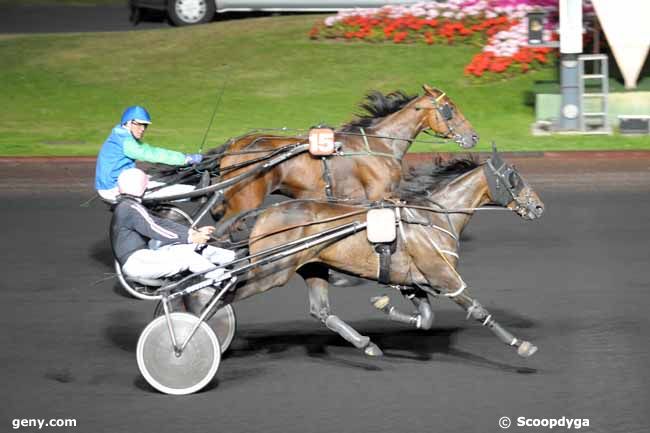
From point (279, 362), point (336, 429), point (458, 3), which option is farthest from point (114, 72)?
point (336, 429)

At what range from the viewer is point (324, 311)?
8.62 meters

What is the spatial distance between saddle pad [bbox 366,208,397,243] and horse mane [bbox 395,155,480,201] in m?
0.62

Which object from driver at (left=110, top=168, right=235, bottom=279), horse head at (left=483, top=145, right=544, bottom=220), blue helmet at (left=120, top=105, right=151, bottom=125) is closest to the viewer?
driver at (left=110, top=168, right=235, bottom=279)

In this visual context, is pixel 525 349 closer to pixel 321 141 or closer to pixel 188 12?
pixel 321 141

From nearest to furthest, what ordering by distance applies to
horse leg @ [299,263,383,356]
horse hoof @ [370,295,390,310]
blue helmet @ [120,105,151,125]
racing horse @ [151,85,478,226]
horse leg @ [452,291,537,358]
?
horse leg @ [452,291,537,358], horse leg @ [299,263,383,356], horse hoof @ [370,295,390,310], blue helmet @ [120,105,151,125], racing horse @ [151,85,478,226]

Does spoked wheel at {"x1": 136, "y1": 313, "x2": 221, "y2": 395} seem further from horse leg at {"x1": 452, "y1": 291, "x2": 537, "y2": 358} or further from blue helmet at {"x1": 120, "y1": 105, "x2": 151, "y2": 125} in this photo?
blue helmet at {"x1": 120, "y1": 105, "x2": 151, "y2": 125}

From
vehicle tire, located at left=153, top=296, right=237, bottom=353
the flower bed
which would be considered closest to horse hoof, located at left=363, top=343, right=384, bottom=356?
vehicle tire, located at left=153, top=296, right=237, bottom=353

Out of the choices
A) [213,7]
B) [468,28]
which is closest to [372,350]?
[468,28]

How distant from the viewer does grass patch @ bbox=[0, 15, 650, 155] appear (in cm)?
1772

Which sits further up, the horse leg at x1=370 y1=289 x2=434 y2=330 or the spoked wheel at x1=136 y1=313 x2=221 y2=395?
the spoked wheel at x1=136 y1=313 x2=221 y2=395

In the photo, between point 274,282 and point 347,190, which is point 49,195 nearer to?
point 347,190

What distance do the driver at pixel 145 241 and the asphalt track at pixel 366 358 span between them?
69 centimetres

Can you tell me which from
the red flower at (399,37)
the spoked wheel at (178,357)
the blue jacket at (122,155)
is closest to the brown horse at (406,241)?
the spoked wheel at (178,357)

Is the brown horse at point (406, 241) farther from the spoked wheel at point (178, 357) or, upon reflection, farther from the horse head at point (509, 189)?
the spoked wheel at point (178, 357)
